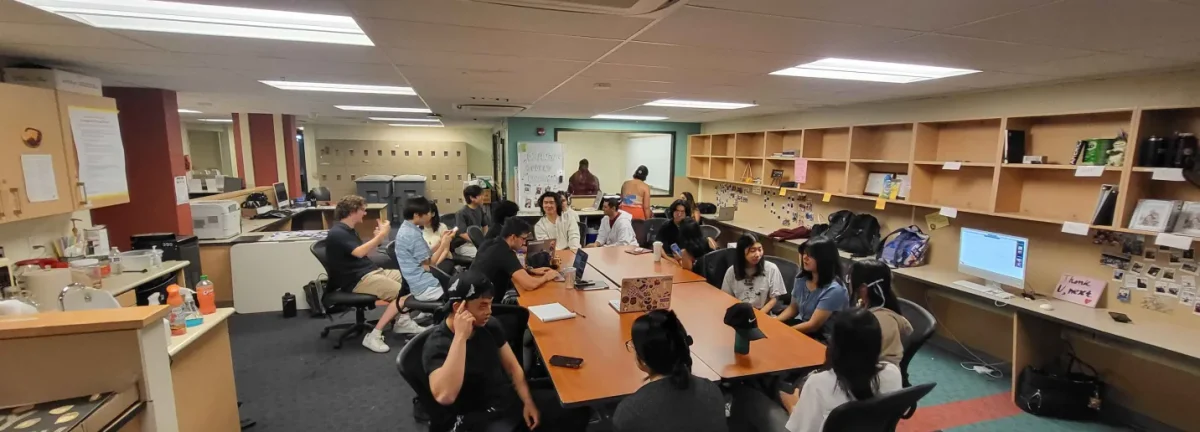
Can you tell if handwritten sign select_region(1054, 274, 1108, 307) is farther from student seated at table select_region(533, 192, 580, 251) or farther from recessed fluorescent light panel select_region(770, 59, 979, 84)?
student seated at table select_region(533, 192, 580, 251)

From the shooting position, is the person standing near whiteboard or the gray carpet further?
the person standing near whiteboard

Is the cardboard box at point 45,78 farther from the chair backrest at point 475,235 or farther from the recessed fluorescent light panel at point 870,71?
the recessed fluorescent light panel at point 870,71

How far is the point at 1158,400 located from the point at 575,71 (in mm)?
4204

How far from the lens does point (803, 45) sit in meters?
2.31

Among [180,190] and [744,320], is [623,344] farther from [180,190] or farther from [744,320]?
[180,190]

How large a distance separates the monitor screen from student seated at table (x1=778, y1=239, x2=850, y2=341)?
1437 millimetres

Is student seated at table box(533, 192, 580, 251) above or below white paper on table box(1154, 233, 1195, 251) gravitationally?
below

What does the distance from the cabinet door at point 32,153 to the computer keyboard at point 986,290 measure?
19.2ft

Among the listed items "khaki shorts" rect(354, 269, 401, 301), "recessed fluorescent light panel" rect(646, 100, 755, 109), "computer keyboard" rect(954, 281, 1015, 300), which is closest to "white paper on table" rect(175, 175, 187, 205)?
"khaki shorts" rect(354, 269, 401, 301)

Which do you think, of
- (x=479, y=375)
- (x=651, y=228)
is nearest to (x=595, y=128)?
(x=651, y=228)

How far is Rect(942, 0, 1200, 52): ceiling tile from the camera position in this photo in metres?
1.65

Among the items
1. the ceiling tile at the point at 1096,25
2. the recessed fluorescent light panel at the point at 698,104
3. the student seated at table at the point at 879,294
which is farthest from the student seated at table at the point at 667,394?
the recessed fluorescent light panel at the point at 698,104

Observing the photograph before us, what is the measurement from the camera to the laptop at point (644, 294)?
290 centimetres

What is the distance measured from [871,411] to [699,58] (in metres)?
1.86
